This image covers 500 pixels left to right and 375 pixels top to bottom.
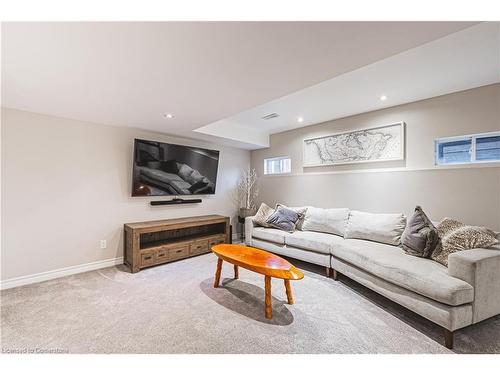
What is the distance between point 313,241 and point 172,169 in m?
Result: 2.66

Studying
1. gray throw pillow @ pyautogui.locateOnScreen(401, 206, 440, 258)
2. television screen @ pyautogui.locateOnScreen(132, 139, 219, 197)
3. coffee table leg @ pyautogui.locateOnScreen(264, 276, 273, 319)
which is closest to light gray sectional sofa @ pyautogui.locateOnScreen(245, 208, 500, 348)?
gray throw pillow @ pyautogui.locateOnScreen(401, 206, 440, 258)

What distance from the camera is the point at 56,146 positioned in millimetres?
2859

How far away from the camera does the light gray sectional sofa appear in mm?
1685

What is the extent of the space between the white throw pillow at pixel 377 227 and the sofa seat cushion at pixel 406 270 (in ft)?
0.36

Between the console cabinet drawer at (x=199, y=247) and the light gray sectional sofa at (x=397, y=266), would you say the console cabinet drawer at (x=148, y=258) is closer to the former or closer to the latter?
the console cabinet drawer at (x=199, y=247)

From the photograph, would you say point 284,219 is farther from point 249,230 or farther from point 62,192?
point 62,192

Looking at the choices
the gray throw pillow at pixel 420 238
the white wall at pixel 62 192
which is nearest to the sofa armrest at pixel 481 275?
the gray throw pillow at pixel 420 238

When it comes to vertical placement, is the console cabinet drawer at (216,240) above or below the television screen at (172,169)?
below

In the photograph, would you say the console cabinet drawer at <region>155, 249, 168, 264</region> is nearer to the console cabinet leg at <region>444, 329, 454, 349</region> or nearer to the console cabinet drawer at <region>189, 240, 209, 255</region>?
the console cabinet drawer at <region>189, 240, 209, 255</region>

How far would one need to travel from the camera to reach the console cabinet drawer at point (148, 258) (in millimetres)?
3133

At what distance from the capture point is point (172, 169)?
12.6 ft

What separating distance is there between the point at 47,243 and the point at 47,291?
2.14 ft

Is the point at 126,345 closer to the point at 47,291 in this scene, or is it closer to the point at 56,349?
the point at 56,349
